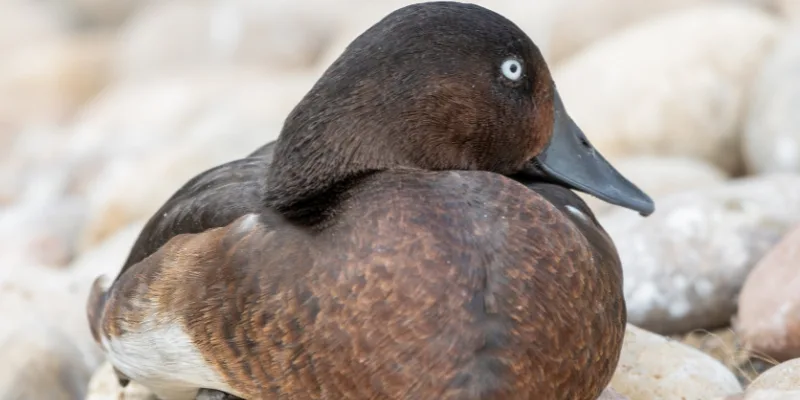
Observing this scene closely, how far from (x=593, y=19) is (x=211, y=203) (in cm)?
416

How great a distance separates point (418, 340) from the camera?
5.52 feet

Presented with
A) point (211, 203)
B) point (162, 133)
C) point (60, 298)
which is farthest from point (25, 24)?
point (211, 203)

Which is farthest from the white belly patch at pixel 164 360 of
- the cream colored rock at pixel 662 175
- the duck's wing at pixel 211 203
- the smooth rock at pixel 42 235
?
the smooth rock at pixel 42 235

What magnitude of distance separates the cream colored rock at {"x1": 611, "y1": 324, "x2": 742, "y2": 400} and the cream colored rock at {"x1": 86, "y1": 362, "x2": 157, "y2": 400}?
3.71 ft

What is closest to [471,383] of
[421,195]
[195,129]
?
[421,195]

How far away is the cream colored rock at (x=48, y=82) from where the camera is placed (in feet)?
26.6

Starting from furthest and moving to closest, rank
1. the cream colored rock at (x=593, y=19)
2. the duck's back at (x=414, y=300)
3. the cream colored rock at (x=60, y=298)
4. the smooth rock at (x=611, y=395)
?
the cream colored rock at (x=593, y=19), the cream colored rock at (x=60, y=298), the smooth rock at (x=611, y=395), the duck's back at (x=414, y=300)

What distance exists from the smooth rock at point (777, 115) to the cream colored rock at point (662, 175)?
175 millimetres

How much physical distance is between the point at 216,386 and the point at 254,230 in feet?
1.10

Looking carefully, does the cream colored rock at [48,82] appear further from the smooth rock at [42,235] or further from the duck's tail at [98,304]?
the duck's tail at [98,304]

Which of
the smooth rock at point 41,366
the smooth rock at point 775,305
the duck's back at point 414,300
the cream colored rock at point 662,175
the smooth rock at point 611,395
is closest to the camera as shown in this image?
the duck's back at point 414,300

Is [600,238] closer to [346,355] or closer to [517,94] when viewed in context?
[517,94]

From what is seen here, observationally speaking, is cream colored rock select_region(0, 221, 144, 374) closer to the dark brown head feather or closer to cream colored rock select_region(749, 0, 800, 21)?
the dark brown head feather

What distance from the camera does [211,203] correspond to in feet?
6.90
